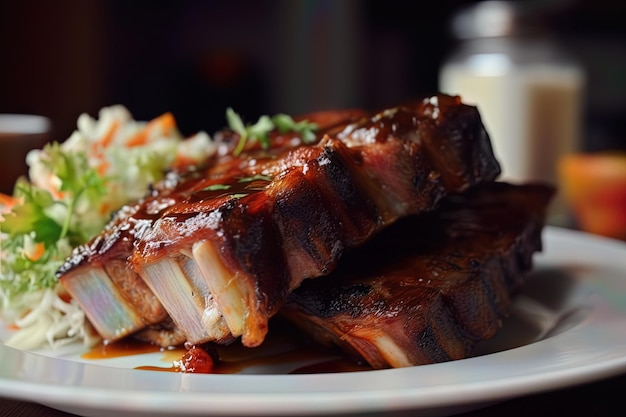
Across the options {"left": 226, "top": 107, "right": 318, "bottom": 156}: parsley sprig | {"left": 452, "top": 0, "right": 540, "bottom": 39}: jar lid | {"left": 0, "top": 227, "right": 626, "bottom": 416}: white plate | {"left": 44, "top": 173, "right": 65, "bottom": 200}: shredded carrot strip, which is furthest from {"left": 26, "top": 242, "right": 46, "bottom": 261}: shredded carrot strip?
{"left": 452, "top": 0, "right": 540, "bottom": 39}: jar lid

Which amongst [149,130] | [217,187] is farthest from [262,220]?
[149,130]

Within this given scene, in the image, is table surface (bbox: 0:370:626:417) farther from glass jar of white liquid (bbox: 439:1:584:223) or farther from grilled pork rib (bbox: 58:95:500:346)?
glass jar of white liquid (bbox: 439:1:584:223)

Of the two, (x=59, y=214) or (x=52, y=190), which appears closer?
(x=59, y=214)

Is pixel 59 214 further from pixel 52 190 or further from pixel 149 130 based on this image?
pixel 149 130

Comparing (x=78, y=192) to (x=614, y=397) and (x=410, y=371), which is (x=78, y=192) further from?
(x=614, y=397)

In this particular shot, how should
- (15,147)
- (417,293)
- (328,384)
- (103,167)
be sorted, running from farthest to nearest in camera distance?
(15,147)
(103,167)
(417,293)
(328,384)

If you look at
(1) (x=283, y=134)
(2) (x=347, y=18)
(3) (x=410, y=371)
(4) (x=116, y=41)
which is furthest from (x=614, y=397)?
(4) (x=116, y=41)

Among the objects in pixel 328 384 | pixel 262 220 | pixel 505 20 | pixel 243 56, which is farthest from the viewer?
pixel 243 56
